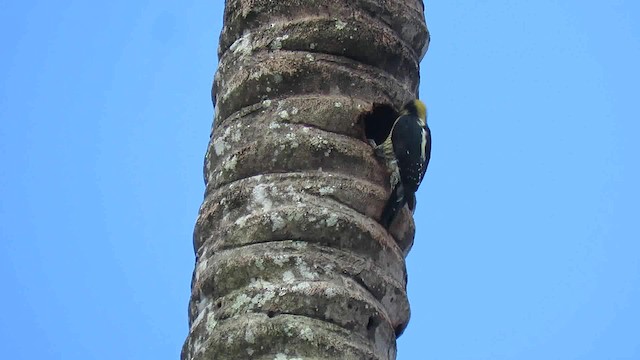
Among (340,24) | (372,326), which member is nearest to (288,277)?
(372,326)

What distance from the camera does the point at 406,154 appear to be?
4895mm

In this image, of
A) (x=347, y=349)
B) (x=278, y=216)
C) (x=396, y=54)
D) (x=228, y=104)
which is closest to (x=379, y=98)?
(x=396, y=54)

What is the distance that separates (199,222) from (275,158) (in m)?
0.35

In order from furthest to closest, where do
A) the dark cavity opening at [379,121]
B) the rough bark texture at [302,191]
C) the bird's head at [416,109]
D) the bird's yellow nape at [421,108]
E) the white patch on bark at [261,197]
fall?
the bird's yellow nape at [421,108] → the bird's head at [416,109] → the dark cavity opening at [379,121] → the white patch on bark at [261,197] → the rough bark texture at [302,191]

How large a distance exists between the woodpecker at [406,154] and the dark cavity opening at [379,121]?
0.03m

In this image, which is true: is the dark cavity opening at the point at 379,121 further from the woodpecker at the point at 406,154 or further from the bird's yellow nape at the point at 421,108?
the bird's yellow nape at the point at 421,108

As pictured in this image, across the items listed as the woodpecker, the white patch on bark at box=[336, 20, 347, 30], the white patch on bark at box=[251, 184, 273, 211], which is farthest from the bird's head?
the white patch on bark at box=[251, 184, 273, 211]

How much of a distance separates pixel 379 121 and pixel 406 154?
160 millimetres

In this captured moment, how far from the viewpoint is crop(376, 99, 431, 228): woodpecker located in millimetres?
4445

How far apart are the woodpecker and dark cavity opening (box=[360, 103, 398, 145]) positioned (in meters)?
0.03

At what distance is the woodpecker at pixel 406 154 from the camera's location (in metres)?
4.45

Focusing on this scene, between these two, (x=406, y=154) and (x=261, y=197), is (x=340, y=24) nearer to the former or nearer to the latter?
(x=406, y=154)

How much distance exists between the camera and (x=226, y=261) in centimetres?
408

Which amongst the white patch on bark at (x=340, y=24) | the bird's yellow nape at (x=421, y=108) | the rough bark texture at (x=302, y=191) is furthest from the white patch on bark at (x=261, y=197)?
the bird's yellow nape at (x=421, y=108)
